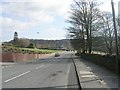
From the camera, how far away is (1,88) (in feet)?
48.3

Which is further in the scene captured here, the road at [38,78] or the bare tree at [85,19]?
the bare tree at [85,19]

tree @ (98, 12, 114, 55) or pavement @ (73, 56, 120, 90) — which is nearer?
pavement @ (73, 56, 120, 90)

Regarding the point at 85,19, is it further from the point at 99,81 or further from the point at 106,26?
the point at 99,81

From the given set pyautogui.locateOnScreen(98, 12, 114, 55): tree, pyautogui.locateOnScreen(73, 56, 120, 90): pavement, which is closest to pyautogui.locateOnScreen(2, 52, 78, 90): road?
pyautogui.locateOnScreen(73, 56, 120, 90): pavement

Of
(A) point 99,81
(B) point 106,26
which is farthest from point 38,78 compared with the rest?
(B) point 106,26

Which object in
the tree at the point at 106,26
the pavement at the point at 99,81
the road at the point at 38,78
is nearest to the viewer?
the pavement at the point at 99,81

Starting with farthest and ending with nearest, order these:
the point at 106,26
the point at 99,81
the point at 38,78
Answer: the point at 106,26 → the point at 38,78 → the point at 99,81

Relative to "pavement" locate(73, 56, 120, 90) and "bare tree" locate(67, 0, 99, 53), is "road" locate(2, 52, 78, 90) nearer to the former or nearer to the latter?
"pavement" locate(73, 56, 120, 90)

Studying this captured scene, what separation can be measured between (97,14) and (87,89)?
58.2 meters

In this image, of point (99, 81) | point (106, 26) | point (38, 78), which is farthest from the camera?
point (106, 26)

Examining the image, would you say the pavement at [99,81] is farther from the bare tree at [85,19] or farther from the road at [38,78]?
the bare tree at [85,19]

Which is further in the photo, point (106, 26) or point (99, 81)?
point (106, 26)

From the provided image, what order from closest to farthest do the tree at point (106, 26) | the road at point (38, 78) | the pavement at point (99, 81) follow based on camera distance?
the pavement at point (99, 81), the road at point (38, 78), the tree at point (106, 26)

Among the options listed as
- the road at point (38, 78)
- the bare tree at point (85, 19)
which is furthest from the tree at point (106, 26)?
the road at point (38, 78)
